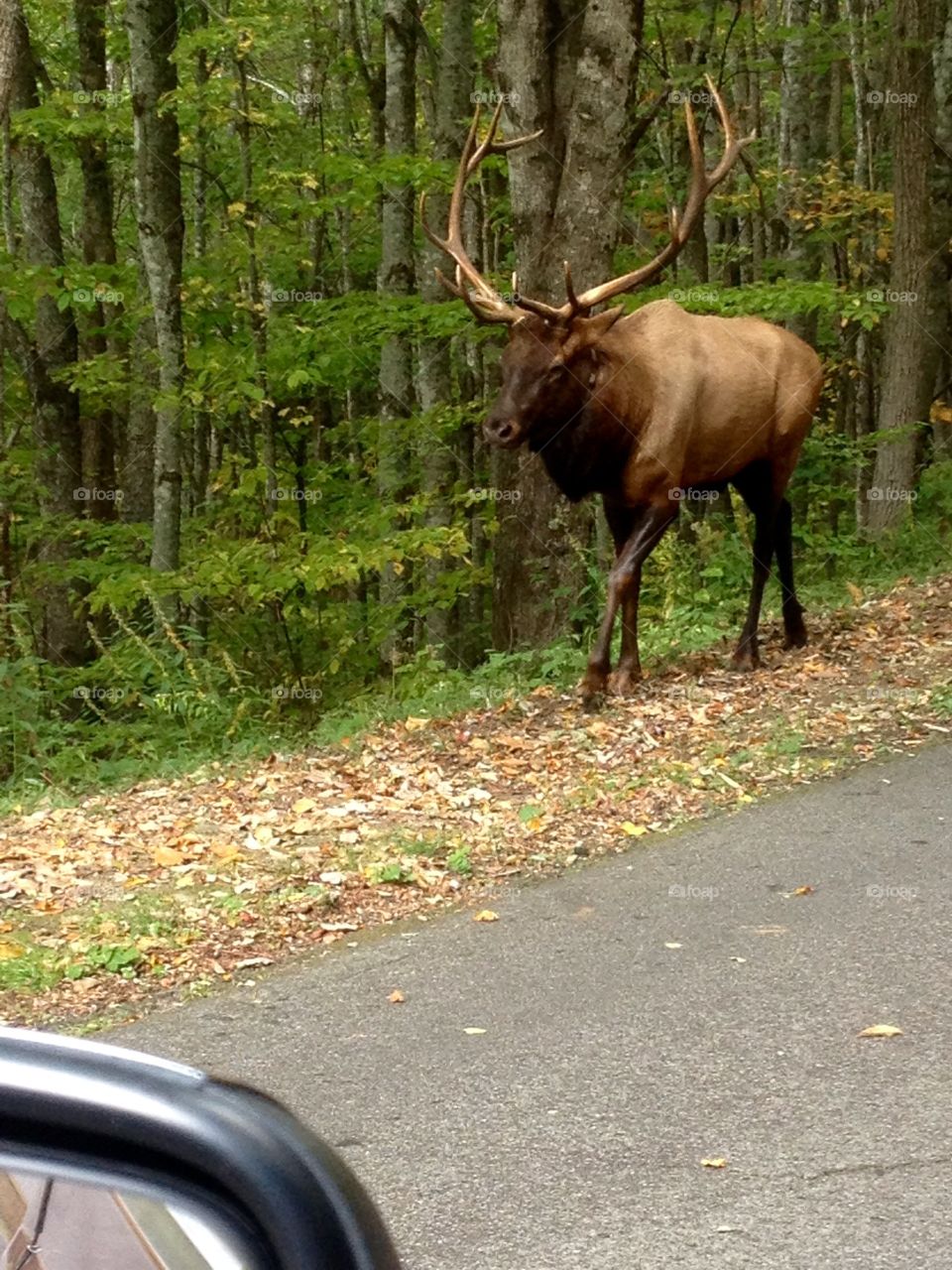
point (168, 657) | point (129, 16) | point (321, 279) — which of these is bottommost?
point (168, 657)

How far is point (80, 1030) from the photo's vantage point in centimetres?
543

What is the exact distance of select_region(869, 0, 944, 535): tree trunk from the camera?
15352 millimetres

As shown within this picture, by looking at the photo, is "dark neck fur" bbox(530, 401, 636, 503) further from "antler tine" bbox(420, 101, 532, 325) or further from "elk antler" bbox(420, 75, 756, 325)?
"antler tine" bbox(420, 101, 532, 325)

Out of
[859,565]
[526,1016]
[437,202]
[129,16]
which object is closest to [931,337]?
[859,565]

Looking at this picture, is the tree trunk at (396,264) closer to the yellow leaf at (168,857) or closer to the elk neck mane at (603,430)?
the elk neck mane at (603,430)

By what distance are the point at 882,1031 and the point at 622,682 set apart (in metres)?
4.86

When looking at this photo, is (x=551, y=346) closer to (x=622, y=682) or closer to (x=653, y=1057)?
(x=622, y=682)

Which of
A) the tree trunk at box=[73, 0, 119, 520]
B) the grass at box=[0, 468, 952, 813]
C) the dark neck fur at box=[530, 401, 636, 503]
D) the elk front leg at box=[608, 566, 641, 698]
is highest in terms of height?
the tree trunk at box=[73, 0, 119, 520]

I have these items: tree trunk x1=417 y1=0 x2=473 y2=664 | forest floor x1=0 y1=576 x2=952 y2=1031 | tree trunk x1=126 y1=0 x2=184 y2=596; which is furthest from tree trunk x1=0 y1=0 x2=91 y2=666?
forest floor x1=0 y1=576 x2=952 y2=1031

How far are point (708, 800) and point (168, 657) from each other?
545 cm

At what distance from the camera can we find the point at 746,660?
10.5 meters

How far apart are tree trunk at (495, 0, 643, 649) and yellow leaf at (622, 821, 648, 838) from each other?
468 centimetres

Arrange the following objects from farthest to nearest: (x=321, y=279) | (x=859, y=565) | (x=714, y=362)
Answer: (x=321, y=279) < (x=859, y=565) < (x=714, y=362)

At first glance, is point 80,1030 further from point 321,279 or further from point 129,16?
point 321,279
